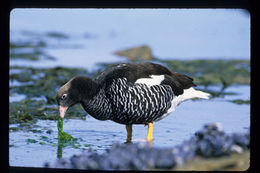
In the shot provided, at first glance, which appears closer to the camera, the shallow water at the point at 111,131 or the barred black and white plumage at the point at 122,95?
the shallow water at the point at 111,131

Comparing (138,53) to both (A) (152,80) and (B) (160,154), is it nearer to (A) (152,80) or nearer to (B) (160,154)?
(A) (152,80)

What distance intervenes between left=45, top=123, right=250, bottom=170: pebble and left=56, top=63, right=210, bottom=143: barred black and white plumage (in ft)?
4.10

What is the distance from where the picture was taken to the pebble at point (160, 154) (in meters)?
5.57

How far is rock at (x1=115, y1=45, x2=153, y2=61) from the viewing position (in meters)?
12.8

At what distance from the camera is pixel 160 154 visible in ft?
18.5

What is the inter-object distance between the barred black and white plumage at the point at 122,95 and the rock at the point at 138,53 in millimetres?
5339

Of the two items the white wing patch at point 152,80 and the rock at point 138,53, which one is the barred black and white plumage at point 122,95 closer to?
the white wing patch at point 152,80

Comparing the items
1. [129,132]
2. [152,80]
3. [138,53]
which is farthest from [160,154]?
[138,53]

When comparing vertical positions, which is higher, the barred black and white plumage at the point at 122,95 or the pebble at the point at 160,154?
the barred black and white plumage at the point at 122,95

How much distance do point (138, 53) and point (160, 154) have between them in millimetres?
7561

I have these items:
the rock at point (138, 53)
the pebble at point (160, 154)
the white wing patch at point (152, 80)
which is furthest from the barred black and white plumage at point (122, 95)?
the rock at point (138, 53)

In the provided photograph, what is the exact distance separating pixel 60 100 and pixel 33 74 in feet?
17.3
